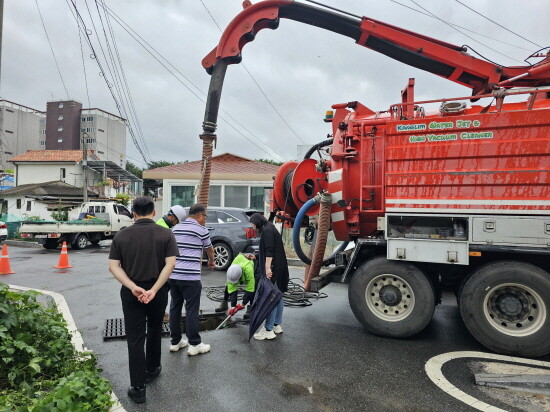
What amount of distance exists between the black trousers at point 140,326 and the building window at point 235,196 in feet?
45.5

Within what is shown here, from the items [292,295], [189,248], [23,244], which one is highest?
[189,248]

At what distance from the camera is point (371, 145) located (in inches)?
201

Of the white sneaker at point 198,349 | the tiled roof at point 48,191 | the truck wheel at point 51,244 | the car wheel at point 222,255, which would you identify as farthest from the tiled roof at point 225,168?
the tiled roof at point 48,191

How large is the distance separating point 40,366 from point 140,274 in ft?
3.85

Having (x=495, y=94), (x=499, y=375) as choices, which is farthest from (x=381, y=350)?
(x=495, y=94)

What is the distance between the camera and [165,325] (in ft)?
16.8

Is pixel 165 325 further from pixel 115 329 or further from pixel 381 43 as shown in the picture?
pixel 381 43

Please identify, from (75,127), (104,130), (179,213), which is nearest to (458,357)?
(179,213)

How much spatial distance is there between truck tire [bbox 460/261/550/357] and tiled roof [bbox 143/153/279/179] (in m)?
13.6

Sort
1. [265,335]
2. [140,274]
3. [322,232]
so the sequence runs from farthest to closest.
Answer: [322,232]
[265,335]
[140,274]

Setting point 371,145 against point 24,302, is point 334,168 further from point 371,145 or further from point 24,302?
point 24,302

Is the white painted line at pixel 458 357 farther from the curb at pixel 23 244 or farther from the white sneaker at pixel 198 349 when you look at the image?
the curb at pixel 23 244

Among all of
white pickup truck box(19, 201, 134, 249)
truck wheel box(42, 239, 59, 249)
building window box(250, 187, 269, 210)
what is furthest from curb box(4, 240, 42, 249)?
building window box(250, 187, 269, 210)

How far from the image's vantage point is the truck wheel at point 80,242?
1499cm
